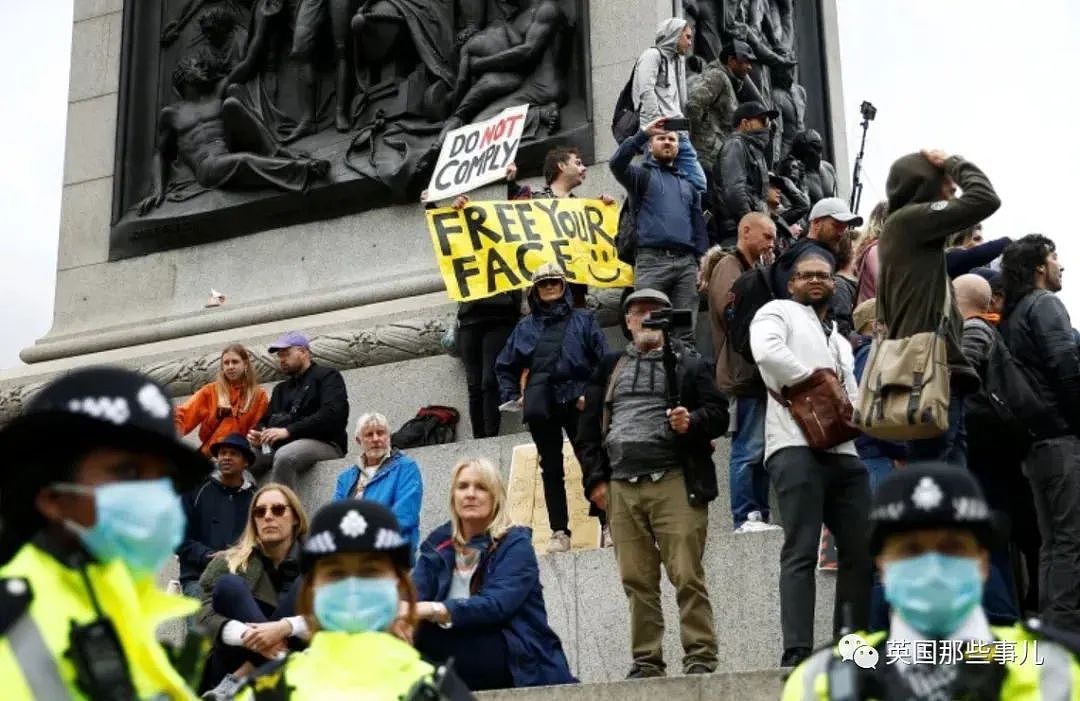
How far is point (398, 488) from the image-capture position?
11148mm

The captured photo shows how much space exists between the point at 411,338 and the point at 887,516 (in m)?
10.1

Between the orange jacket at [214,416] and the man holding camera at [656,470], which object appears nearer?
the man holding camera at [656,470]

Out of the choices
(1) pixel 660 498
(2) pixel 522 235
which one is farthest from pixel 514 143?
(1) pixel 660 498

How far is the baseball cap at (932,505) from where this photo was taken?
4.91 meters

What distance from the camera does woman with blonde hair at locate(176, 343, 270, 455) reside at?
1330 centimetres

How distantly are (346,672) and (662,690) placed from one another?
3468 mm

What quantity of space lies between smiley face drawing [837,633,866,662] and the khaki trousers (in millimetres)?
4508

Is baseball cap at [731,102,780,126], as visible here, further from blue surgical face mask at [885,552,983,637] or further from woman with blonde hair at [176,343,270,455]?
blue surgical face mask at [885,552,983,637]

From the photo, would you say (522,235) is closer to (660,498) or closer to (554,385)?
(554,385)

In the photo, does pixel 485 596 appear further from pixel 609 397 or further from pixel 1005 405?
pixel 1005 405

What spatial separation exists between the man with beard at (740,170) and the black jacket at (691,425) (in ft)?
11.4

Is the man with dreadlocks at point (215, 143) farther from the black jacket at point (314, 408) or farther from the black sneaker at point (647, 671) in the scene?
the black sneaker at point (647, 671)

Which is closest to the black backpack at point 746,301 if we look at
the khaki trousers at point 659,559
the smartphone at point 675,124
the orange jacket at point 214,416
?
the khaki trousers at point 659,559

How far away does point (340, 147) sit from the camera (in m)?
16.2
